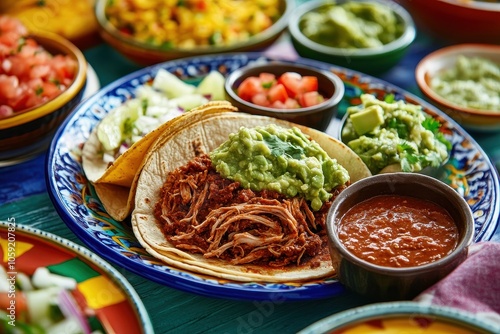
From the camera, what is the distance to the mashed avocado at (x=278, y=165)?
3055mm

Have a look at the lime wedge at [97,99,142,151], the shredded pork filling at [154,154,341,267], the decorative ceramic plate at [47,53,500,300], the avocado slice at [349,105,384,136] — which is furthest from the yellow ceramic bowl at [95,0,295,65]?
the shredded pork filling at [154,154,341,267]

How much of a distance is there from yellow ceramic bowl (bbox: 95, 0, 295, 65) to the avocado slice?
157 cm

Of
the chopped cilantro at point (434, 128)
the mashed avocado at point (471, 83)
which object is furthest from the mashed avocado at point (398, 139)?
the mashed avocado at point (471, 83)

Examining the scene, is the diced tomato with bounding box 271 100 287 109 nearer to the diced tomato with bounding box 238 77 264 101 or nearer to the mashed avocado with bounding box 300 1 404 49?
the diced tomato with bounding box 238 77 264 101

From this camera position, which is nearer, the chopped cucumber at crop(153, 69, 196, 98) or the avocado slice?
the avocado slice

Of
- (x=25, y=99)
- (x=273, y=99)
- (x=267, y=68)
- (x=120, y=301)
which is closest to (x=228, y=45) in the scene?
(x=267, y=68)

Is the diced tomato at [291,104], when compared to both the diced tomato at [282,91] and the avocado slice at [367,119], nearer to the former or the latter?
the diced tomato at [282,91]

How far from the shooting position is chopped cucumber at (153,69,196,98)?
14.0 ft

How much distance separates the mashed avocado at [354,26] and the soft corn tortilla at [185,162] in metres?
1.93

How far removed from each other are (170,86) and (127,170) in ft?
3.71

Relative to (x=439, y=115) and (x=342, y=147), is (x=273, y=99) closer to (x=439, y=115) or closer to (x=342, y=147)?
(x=342, y=147)

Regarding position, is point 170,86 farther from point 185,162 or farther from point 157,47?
point 185,162

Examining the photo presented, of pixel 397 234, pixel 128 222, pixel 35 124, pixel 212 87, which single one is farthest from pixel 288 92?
pixel 35 124

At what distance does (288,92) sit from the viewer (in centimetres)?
402
